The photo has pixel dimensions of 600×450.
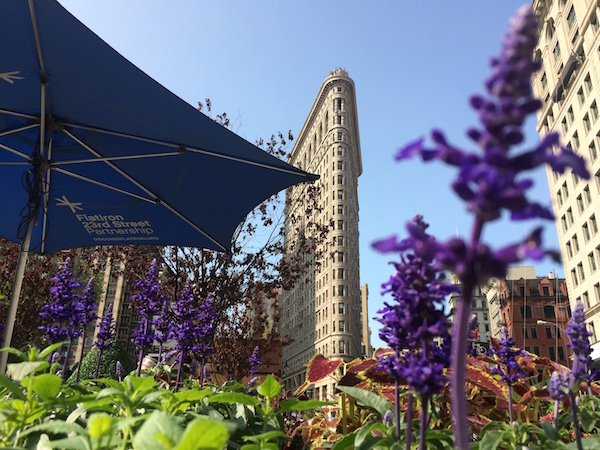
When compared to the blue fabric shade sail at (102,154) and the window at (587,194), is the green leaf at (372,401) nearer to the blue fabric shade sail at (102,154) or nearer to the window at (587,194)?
the blue fabric shade sail at (102,154)

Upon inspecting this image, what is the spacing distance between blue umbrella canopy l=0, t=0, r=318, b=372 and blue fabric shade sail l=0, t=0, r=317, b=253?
1cm

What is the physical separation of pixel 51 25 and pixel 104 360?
511 centimetres

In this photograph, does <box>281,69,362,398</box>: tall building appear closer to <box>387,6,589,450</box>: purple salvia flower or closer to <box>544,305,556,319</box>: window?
<box>544,305,556,319</box>: window

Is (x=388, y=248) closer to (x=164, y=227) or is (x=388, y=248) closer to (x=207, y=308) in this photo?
(x=207, y=308)

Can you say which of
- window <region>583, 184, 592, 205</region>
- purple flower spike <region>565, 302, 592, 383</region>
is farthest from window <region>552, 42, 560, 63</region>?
purple flower spike <region>565, 302, 592, 383</region>

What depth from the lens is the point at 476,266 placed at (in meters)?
0.89

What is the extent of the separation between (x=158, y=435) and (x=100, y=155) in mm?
3987

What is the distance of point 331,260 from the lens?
2680 inches

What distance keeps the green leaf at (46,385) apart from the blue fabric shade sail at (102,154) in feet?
8.31

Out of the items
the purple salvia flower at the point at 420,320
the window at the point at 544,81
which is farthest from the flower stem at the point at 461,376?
the window at the point at 544,81

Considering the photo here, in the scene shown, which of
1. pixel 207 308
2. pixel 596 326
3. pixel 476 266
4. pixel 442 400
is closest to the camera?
pixel 476 266

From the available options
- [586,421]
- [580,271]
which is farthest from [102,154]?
[580,271]

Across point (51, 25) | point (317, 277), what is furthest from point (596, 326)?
point (317, 277)

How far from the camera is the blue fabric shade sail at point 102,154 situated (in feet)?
11.2
